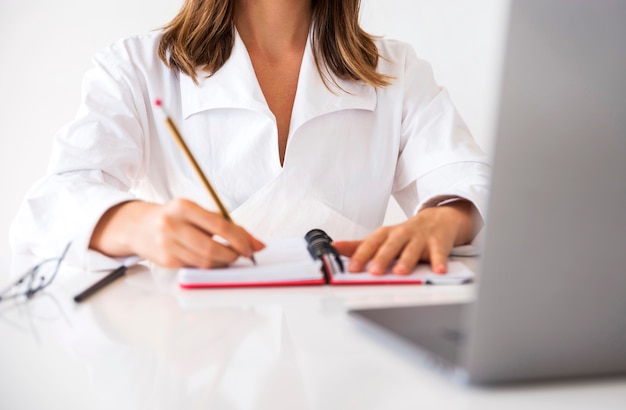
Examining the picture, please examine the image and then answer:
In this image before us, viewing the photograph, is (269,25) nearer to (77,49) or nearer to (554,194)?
(554,194)

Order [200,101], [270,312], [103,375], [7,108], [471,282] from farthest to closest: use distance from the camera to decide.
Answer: [7,108]
[200,101]
[471,282]
[270,312]
[103,375]

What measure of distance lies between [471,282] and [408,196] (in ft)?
2.40

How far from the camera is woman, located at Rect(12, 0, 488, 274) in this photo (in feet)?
4.55

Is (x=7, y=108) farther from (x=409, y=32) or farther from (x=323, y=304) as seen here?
(x=323, y=304)

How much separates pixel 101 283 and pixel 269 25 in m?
0.95

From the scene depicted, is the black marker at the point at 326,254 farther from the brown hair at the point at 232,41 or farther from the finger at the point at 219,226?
the brown hair at the point at 232,41

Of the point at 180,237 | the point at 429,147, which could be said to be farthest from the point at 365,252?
the point at 429,147

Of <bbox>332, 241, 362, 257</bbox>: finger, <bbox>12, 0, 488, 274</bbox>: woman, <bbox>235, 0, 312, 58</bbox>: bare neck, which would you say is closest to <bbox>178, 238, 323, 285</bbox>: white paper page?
<bbox>332, 241, 362, 257</bbox>: finger

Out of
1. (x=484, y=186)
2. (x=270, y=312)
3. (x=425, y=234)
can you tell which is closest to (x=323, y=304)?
(x=270, y=312)

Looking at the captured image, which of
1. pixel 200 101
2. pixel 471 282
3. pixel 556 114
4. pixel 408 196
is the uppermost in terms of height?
pixel 556 114

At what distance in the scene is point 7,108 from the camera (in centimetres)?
277

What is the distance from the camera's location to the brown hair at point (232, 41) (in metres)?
1.53

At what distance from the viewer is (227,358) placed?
642 mm

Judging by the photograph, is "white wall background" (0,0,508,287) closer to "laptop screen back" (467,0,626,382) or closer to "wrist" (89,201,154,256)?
"wrist" (89,201,154,256)
